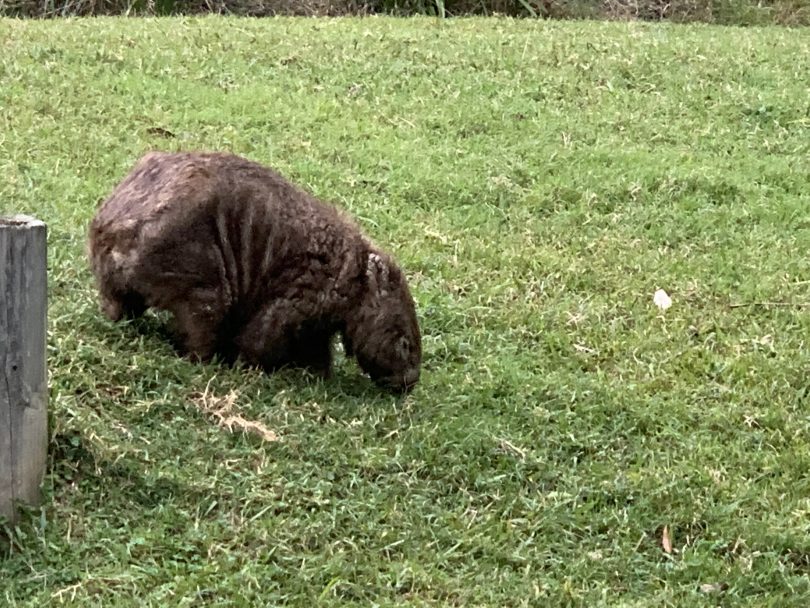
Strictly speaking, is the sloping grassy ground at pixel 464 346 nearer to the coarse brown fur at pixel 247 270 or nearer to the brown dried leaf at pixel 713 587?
the brown dried leaf at pixel 713 587

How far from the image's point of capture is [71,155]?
7.90 metres

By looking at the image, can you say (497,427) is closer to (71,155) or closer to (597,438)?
(597,438)

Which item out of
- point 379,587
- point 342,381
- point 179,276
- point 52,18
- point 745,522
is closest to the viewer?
point 379,587

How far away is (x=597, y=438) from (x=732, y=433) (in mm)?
644

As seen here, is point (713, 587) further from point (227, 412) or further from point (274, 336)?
point (274, 336)

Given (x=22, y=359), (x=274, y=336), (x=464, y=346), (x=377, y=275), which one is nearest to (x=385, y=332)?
(x=377, y=275)

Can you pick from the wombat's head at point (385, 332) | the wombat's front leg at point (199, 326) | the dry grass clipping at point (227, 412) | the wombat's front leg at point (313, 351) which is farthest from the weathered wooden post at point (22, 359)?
the wombat's head at point (385, 332)

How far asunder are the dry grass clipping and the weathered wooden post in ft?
2.97

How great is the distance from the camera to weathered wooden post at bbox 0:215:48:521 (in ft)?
12.9

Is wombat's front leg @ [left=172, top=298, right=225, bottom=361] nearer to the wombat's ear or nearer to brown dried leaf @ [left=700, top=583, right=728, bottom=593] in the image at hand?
the wombat's ear

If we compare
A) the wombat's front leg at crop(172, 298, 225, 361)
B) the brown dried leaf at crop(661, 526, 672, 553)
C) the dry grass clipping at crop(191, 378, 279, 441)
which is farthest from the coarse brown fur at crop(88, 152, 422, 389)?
the brown dried leaf at crop(661, 526, 672, 553)

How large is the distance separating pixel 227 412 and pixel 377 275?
3.40 ft

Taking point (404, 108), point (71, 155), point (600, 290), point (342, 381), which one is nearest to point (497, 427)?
point (342, 381)

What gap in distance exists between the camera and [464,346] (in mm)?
6184
